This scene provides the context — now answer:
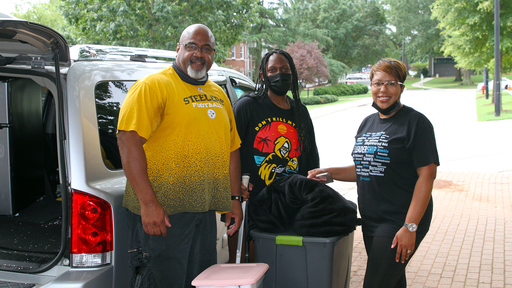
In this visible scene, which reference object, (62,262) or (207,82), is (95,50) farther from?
(62,262)

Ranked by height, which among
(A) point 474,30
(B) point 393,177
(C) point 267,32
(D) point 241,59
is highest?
(C) point 267,32

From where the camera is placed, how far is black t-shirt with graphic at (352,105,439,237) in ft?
8.89

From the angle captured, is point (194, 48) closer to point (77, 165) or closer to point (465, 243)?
point (77, 165)

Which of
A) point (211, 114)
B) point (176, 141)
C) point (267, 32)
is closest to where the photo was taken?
point (176, 141)

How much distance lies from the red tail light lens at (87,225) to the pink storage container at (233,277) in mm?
569

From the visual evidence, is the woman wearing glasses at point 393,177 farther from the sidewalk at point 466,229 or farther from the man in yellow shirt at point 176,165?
the sidewalk at point 466,229

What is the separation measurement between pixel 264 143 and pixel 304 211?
0.82 meters

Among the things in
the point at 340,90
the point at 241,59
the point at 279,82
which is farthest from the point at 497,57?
the point at 241,59

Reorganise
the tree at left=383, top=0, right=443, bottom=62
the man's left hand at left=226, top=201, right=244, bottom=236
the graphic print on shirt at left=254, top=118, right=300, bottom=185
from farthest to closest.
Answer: the tree at left=383, top=0, right=443, bottom=62 < the graphic print on shirt at left=254, top=118, right=300, bottom=185 < the man's left hand at left=226, top=201, right=244, bottom=236

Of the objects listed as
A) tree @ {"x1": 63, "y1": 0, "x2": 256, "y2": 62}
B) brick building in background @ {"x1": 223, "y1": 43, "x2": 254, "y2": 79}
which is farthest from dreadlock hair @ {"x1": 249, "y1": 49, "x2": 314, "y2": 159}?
brick building in background @ {"x1": 223, "y1": 43, "x2": 254, "y2": 79}

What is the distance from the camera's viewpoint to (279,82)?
3.47m

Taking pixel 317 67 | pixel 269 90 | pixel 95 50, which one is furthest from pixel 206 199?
pixel 317 67

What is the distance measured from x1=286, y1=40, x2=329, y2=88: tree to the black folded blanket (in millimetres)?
36436

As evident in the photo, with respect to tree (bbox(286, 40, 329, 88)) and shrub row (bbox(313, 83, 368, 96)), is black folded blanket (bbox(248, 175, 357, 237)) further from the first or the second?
shrub row (bbox(313, 83, 368, 96))
